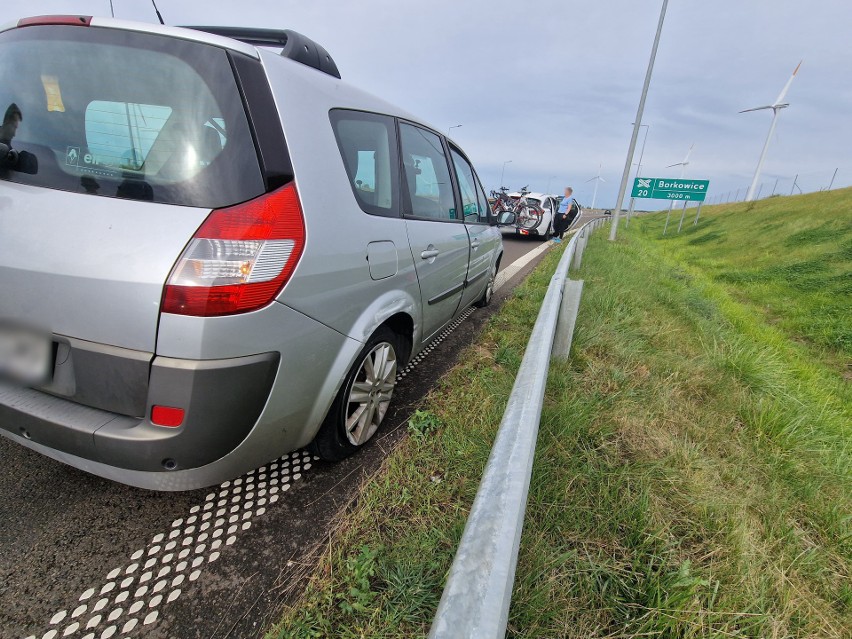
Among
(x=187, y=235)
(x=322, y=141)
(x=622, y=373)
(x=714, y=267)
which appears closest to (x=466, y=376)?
(x=622, y=373)

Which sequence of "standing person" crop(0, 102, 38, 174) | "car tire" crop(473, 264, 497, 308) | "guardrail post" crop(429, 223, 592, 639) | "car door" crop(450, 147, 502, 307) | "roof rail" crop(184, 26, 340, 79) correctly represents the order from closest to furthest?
"guardrail post" crop(429, 223, 592, 639), "standing person" crop(0, 102, 38, 174), "roof rail" crop(184, 26, 340, 79), "car door" crop(450, 147, 502, 307), "car tire" crop(473, 264, 497, 308)

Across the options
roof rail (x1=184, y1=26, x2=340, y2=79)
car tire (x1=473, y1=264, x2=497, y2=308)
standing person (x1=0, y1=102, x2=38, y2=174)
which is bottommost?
car tire (x1=473, y1=264, x2=497, y2=308)

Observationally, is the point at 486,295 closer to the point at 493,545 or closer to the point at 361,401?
the point at 361,401

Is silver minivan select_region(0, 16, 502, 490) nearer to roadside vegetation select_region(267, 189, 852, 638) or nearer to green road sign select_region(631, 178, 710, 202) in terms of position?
roadside vegetation select_region(267, 189, 852, 638)

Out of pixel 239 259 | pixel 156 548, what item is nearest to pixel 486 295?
pixel 239 259

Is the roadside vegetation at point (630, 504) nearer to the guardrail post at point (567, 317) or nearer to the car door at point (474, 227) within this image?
the guardrail post at point (567, 317)

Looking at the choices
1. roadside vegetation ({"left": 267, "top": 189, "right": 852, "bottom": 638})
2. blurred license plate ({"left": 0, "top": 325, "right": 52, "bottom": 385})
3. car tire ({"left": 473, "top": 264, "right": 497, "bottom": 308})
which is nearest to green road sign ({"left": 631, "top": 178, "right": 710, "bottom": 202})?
car tire ({"left": 473, "top": 264, "right": 497, "bottom": 308})

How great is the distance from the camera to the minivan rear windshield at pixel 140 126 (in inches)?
46.9

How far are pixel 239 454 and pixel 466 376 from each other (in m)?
1.62

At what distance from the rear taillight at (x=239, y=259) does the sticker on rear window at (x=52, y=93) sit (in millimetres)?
711

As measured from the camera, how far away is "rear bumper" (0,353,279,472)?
113cm

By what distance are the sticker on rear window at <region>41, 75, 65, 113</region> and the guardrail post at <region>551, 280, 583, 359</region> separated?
2.36 meters

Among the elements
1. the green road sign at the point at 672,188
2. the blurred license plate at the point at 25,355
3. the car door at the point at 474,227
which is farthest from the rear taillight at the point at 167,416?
the green road sign at the point at 672,188

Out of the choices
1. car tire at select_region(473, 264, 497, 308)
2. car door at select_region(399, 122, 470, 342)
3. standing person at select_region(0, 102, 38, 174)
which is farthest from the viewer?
car tire at select_region(473, 264, 497, 308)
